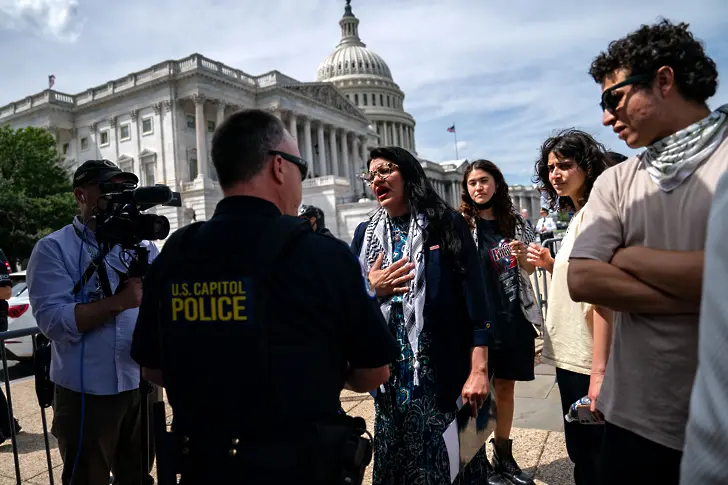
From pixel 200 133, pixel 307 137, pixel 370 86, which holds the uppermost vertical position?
pixel 370 86

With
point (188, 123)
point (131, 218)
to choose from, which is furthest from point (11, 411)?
point (188, 123)

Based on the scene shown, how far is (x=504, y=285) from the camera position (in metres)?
3.95

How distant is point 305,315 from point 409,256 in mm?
1299

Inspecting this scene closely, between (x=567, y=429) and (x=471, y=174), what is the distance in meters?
2.00

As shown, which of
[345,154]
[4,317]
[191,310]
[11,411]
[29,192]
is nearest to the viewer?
[191,310]

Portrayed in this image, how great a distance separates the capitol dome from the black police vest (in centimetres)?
8516

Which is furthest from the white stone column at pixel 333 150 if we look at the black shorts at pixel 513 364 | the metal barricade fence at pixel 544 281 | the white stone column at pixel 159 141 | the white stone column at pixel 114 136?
the black shorts at pixel 513 364

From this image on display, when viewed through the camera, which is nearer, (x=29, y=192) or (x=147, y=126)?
(x=29, y=192)

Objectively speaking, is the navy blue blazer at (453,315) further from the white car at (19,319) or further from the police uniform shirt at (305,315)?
the white car at (19,319)

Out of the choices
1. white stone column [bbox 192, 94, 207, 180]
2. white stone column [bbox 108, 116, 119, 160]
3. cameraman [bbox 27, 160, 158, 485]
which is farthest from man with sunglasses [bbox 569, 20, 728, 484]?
white stone column [bbox 108, 116, 119, 160]

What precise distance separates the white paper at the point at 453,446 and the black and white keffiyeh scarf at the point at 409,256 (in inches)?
11.0

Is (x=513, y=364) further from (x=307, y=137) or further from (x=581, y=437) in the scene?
(x=307, y=137)

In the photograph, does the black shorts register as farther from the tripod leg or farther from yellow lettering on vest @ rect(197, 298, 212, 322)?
yellow lettering on vest @ rect(197, 298, 212, 322)

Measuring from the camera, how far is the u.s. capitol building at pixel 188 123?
1775 inches
